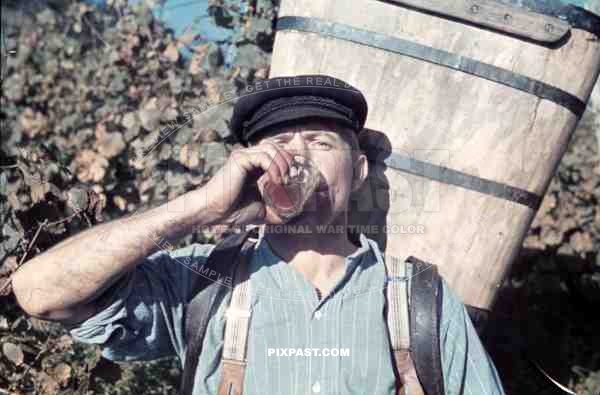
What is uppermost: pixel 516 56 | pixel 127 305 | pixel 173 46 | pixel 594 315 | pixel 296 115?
pixel 516 56

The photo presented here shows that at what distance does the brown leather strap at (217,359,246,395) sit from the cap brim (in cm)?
71

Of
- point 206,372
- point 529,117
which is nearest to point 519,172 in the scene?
point 529,117

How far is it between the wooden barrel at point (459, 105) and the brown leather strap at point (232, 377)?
0.67 m

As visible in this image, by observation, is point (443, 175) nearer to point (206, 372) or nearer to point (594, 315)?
point (206, 372)

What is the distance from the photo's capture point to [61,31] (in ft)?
24.5

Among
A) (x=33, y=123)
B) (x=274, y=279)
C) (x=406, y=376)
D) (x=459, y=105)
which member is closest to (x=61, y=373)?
(x=274, y=279)

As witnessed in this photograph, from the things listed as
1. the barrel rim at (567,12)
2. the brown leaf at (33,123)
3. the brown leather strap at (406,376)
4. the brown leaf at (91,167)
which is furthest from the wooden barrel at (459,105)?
the brown leaf at (33,123)

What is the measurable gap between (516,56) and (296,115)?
2.38ft

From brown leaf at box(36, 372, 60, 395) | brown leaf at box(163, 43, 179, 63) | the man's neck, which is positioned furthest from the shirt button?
brown leaf at box(163, 43, 179, 63)

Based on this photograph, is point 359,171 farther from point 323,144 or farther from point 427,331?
point 427,331

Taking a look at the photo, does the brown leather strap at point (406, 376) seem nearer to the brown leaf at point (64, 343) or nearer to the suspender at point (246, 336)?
the suspender at point (246, 336)

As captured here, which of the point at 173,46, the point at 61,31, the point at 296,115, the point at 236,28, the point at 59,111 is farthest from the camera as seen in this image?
the point at 61,31

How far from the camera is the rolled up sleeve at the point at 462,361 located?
236 centimetres

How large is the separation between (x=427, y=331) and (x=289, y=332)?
0.40m
